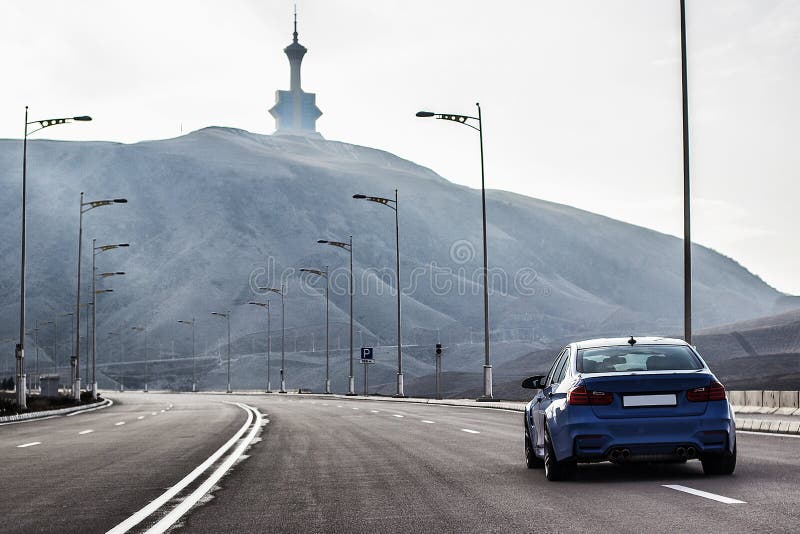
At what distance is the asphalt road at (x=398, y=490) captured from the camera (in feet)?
32.9

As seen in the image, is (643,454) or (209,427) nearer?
(643,454)

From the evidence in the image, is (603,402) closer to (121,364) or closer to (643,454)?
(643,454)

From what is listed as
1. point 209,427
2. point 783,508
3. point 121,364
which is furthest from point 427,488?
point 121,364

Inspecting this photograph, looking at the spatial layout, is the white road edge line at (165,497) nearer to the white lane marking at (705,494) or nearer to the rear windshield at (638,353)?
the rear windshield at (638,353)

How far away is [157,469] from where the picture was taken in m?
16.3

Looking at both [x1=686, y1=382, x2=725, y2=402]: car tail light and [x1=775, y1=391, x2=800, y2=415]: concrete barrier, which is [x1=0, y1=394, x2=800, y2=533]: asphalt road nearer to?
[x1=686, y1=382, x2=725, y2=402]: car tail light

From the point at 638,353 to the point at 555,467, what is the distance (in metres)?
1.58

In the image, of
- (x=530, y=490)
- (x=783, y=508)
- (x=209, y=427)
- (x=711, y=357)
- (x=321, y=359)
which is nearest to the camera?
(x=783, y=508)

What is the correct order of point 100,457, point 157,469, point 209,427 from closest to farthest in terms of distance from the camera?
point 157,469, point 100,457, point 209,427

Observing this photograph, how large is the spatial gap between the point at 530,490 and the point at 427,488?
115cm

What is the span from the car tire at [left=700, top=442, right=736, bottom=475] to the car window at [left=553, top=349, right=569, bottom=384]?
5.94 ft

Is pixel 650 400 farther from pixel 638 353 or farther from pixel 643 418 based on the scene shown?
pixel 638 353

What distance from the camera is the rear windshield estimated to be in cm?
1324

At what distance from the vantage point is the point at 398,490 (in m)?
12.8
